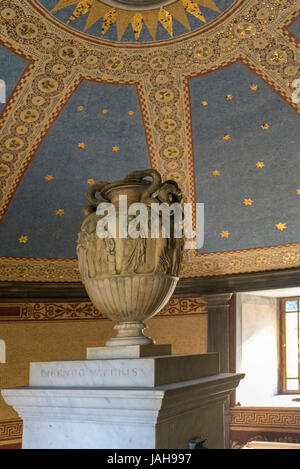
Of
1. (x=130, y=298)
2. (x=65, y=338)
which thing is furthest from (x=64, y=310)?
(x=130, y=298)

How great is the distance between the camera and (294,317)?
904 centimetres

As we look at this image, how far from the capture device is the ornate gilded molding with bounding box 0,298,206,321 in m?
8.72

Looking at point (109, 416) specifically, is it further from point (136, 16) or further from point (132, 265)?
point (136, 16)

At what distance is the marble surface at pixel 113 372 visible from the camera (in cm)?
332

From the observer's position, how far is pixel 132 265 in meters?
3.73

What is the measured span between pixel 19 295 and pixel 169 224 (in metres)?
5.51

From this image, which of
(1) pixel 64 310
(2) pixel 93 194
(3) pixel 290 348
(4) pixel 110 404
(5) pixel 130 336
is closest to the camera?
(4) pixel 110 404

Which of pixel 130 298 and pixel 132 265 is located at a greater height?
pixel 132 265

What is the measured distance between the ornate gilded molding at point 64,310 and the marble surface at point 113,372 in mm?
5173

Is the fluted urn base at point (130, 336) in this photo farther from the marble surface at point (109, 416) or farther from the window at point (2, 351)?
the window at point (2, 351)

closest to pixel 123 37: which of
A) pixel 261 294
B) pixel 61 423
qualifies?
pixel 261 294

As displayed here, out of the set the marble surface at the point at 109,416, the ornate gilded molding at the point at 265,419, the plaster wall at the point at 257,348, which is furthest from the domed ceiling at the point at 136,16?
the ornate gilded molding at the point at 265,419

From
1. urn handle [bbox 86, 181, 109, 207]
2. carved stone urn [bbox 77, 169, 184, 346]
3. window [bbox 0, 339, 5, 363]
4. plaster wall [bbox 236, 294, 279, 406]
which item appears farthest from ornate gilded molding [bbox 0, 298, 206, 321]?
carved stone urn [bbox 77, 169, 184, 346]

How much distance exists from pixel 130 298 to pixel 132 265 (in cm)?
25
